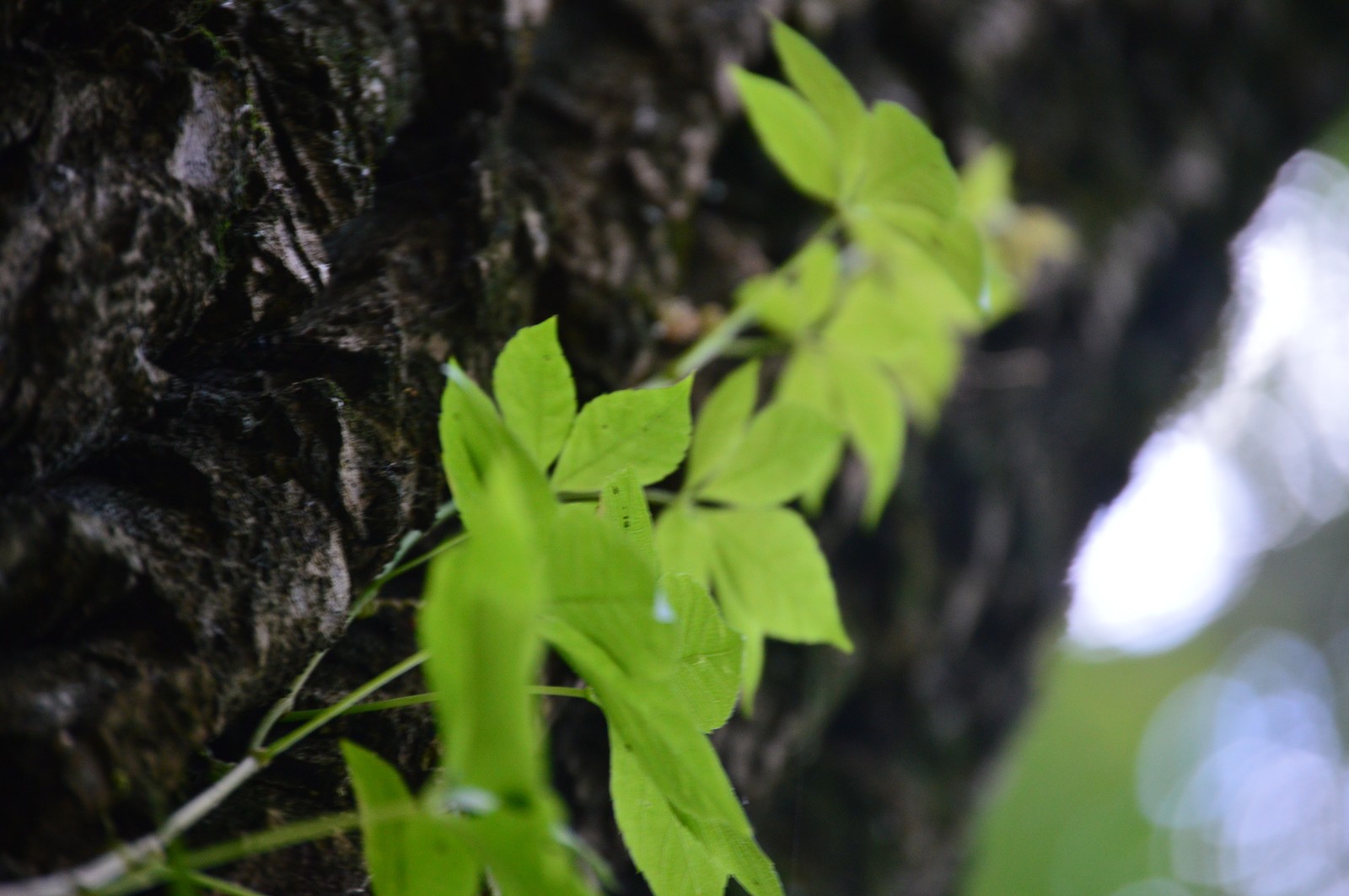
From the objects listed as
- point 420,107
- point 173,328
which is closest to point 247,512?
point 173,328

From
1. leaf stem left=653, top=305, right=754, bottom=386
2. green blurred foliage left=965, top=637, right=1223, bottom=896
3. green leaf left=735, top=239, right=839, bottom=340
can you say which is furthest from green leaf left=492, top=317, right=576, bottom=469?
green blurred foliage left=965, top=637, right=1223, bottom=896

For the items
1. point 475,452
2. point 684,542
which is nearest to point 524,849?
Result: point 475,452

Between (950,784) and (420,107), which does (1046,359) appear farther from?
(420,107)

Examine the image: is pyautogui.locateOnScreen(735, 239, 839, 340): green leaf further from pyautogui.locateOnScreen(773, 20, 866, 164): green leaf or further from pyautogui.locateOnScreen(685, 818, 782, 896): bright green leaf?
pyautogui.locateOnScreen(685, 818, 782, 896): bright green leaf

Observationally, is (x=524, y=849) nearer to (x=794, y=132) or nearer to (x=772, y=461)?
(x=772, y=461)

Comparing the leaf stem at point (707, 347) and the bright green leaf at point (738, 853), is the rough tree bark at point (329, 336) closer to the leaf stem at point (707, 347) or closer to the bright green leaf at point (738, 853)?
the leaf stem at point (707, 347)
